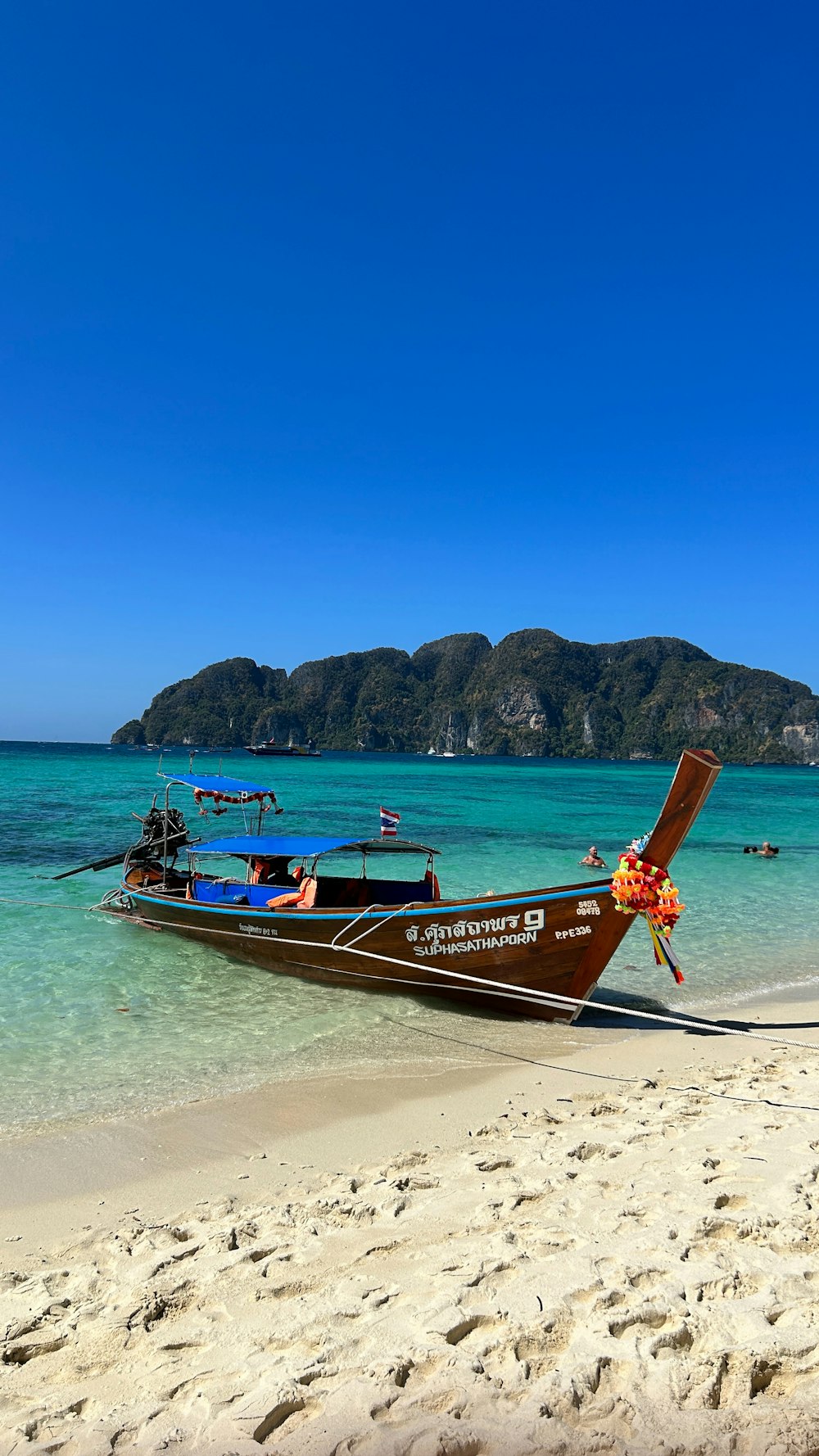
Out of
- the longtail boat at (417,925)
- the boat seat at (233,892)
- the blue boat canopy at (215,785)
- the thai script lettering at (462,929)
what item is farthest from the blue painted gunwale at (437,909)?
the blue boat canopy at (215,785)

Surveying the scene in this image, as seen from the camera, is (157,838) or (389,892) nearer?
(389,892)

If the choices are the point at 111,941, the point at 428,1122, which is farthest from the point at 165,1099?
the point at 111,941

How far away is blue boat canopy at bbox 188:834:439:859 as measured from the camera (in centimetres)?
1113

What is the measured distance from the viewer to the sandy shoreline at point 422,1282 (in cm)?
274

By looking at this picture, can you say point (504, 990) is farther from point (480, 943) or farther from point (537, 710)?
point (537, 710)

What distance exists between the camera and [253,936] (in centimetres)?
1112

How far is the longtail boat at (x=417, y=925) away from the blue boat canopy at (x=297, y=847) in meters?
0.03

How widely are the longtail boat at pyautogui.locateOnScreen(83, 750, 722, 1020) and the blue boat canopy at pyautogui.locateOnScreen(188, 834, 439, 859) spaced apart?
3 centimetres

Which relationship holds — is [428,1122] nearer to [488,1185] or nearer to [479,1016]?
[488,1185]

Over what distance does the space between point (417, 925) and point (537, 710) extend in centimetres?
17662

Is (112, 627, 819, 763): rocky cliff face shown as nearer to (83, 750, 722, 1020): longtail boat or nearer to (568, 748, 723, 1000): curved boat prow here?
(83, 750, 722, 1020): longtail boat

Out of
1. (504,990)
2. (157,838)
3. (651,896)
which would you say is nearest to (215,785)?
(157,838)

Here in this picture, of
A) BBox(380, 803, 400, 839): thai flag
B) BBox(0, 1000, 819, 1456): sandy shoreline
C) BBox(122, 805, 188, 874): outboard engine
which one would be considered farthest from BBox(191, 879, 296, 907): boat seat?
BBox(0, 1000, 819, 1456): sandy shoreline

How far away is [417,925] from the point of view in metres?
9.43
